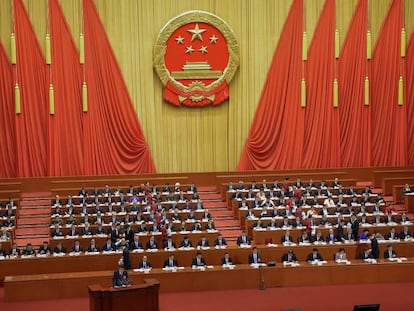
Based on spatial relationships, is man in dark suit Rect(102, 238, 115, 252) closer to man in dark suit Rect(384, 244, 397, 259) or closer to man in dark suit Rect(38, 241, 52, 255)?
man in dark suit Rect(38, 241, 52, 255)

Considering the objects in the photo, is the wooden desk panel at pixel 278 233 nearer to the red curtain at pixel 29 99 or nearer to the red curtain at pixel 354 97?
the red curtain at pixel 354 97

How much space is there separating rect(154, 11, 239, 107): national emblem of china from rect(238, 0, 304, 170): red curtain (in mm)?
1097

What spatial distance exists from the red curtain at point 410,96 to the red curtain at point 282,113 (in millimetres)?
2960

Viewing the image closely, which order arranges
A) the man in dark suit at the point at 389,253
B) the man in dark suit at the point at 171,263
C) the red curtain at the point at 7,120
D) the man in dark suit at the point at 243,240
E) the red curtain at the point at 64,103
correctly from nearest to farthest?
the man in dark suit at the point at 171,263, the man in dark suit at the point at 389,253, the man in dark suit at the point at 243,240, the red curtain at the point at 7,120, the red curtain at the point at 64,103

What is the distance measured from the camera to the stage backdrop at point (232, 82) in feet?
61.9

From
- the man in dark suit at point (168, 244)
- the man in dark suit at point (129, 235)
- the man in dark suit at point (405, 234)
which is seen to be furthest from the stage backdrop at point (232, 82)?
the man in dark suit at point (168, 244)

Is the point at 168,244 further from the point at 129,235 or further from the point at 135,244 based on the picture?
the point at 129,235

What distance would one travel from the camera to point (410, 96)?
19672mm

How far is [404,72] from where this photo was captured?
19516 millimetres

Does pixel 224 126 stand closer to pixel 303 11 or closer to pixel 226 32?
pixel 226 32

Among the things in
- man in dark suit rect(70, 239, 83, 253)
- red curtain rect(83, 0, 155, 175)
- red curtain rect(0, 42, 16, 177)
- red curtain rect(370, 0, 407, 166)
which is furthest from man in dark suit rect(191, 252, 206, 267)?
red curtain rect(370, 0, 407, 166)

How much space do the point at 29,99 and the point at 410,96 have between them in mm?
10100

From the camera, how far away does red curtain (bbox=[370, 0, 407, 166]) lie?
19516 mm

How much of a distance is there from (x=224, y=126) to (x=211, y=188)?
200 cm
